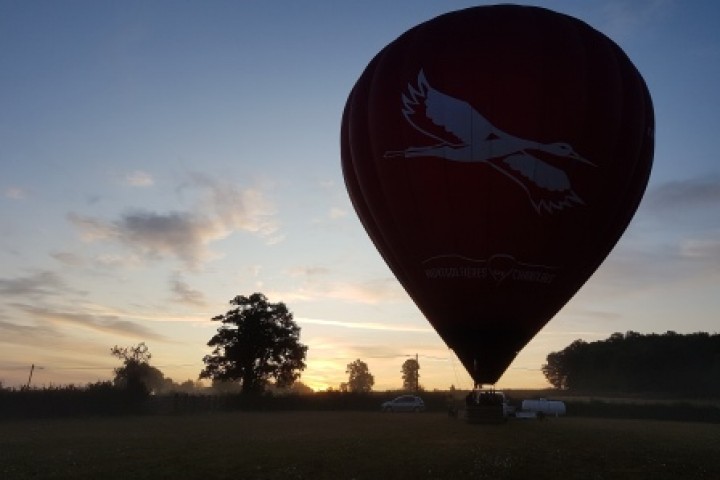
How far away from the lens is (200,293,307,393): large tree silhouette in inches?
3002

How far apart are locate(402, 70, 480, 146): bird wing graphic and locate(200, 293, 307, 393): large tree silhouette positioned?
6155 centimetres

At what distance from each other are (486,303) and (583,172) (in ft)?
15.8

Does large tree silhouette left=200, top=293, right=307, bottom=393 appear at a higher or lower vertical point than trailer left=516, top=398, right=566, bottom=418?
higher

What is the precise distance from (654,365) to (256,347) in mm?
96459

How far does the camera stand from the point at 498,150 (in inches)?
710

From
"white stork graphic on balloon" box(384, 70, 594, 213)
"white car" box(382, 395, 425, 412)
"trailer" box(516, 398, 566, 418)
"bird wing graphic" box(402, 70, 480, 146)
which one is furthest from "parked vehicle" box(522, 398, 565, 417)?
"bird wing graphic" box(402, 70, 480, 146)

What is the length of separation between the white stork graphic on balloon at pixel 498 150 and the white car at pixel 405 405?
52224 millimetres

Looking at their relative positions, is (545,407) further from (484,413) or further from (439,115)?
(439,115)

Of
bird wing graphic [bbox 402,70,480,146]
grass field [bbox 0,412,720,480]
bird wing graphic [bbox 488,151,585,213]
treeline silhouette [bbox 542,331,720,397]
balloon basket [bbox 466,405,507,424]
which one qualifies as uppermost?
treeline silhouette [bbox 542,331,720,397]

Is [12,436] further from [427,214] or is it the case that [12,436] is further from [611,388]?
[611,388]

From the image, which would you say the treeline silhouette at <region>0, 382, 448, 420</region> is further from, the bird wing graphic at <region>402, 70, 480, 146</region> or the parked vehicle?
the bird wing graphic at <region>402, 70, 480, 146</region>

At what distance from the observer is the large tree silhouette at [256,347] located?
76250mm

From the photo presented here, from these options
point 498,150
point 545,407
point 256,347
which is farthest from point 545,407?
point 498,150

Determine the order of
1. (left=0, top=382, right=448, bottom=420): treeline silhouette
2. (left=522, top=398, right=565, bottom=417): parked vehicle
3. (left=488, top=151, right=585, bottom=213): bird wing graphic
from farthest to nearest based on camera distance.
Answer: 1. (left=522, top=398, right=565, bottom=417): parked vehicle
2. (left=0, top=382, right=448, bottom=420): treeline silhouette
3. (left=488, top=151, right=585, bottom=213): bird wing graphic
